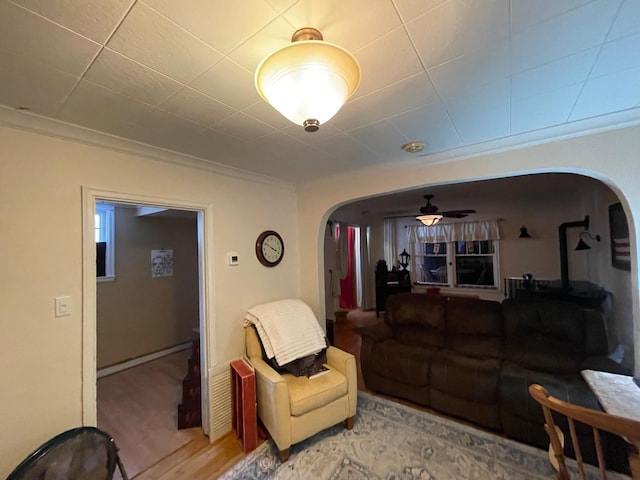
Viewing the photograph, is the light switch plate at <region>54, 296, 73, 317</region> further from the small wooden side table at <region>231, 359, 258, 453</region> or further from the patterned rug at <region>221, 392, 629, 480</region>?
the patterned rug at <region>221, 392, 629, 480</region>

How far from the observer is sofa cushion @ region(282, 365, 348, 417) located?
200cm

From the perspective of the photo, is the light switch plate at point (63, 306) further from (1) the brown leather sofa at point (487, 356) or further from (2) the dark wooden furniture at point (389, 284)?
(2) the dark wooden furniture at point (389, 284)

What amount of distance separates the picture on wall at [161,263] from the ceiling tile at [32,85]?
9.48 feet

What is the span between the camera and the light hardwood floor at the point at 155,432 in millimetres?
1960

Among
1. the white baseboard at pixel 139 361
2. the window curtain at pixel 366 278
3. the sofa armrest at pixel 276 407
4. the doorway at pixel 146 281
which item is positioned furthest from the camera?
the window curtain at pixel 366 278

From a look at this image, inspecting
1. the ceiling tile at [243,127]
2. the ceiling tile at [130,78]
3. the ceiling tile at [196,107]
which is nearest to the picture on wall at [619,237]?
the ceiling tile at [243,127]

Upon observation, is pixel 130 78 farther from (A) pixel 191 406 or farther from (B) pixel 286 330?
(A) pixel 191 406

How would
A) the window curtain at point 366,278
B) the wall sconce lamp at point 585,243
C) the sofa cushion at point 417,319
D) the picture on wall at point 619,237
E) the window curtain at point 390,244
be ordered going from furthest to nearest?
the window curtain at point 366,278, the window curtain at point 390,244, the wall sconce lamp at point 585,243, the sofa cushion at point 417,319, the picture on wall at point 619,237

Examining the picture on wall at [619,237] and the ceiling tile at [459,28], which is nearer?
the ceiling tile at [459,28]

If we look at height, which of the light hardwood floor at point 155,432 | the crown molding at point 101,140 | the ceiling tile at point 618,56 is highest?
the ceiling tile at point 618,56

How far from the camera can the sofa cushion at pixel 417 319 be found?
116 inches

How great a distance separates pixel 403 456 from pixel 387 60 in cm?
249

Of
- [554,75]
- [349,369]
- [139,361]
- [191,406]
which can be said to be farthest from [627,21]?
[139,361]

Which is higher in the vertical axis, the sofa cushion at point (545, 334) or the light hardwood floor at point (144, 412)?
the sofa cushion at point (545, 334)
